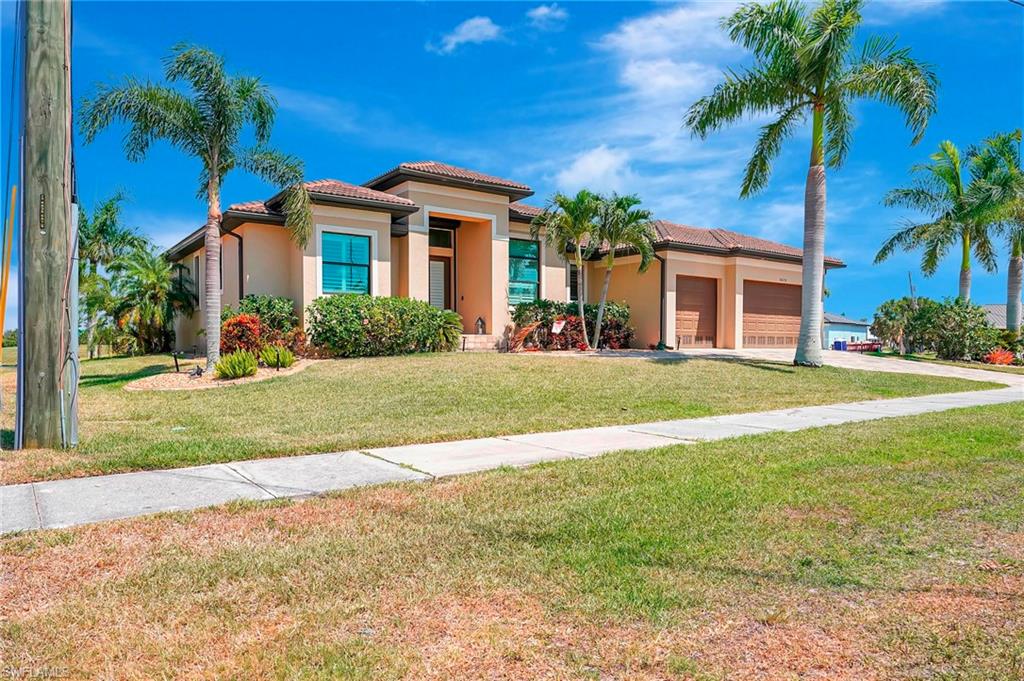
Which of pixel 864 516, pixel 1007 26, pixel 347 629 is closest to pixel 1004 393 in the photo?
pixel 1007 26

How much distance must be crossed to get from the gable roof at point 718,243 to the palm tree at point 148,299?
17.6m

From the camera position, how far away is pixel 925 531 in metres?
4.36

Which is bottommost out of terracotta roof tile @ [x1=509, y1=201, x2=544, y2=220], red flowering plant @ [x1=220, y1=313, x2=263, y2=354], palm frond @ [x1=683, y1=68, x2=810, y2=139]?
red flowering plant @ [x1=220, y1=313, x2=263, y2=354]

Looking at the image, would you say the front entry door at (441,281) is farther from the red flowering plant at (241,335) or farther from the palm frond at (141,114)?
the palm frond at (141,114)

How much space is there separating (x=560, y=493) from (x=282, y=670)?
2.91m

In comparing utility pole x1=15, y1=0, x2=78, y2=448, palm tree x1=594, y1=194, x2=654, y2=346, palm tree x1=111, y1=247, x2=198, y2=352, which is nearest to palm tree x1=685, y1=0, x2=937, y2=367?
palm tree x1=594, y1=194, x2=654, y2=346

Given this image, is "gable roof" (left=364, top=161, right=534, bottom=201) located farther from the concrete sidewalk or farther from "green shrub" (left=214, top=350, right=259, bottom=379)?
the concrete sidewalk

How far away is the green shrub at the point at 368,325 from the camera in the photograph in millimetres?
17484

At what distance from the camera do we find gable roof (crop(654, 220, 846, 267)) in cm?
2425

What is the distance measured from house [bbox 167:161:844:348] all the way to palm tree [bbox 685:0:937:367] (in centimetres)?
621

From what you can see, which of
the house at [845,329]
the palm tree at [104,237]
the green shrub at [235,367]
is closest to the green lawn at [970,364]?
the green shrub at [235,367]

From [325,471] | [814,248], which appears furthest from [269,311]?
[814,248]

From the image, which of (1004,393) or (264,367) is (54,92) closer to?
(264,367)

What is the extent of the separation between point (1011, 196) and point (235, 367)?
88.6 ft
